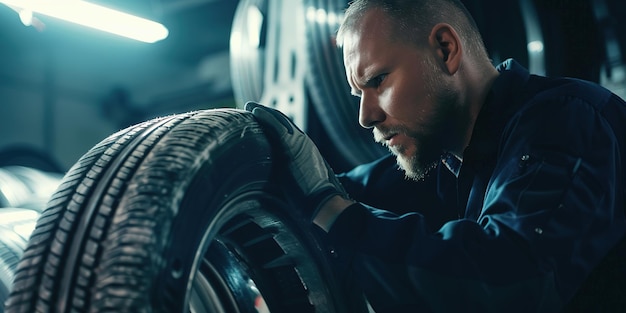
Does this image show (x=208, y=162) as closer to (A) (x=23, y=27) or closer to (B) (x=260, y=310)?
(B) (x=260, y=310)

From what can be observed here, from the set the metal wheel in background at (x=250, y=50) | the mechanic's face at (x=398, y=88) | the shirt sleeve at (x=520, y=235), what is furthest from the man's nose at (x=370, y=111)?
the metal wheel in background at (x=250, y=50)

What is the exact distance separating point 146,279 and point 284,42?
1.37 meters

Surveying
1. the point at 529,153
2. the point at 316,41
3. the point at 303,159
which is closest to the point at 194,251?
the point at 303,159

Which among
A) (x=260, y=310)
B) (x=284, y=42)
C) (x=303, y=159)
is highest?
(x=284, y=42)

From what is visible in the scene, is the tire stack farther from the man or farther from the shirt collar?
the shirt collar

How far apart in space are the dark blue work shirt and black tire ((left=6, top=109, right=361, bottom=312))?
0.15 metres

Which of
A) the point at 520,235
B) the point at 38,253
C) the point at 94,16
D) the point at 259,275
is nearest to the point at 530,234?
the point at 520,235

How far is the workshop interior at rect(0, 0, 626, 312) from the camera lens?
1.84 feet

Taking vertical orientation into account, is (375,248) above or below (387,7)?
below

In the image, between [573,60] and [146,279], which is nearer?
[146,279]

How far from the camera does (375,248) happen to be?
29.4 inches

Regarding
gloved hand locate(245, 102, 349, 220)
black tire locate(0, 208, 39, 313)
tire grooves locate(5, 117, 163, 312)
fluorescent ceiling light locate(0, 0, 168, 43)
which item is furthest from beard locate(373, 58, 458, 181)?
fluorescent ceiling light locate(0, 0, 168, 43)

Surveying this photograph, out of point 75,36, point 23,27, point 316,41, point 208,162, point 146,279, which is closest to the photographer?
point 146,279

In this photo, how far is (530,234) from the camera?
26.8 inches
